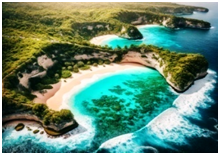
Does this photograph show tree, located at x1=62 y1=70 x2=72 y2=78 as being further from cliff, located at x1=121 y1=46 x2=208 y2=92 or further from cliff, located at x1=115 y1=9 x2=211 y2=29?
cliff, located at x1=115 y1=9 x2=211 y2=29

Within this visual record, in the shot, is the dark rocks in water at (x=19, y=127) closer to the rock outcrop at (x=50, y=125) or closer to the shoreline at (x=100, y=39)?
the rock outcrop at (x=50, y=125)

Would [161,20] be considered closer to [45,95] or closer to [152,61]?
[152,61]

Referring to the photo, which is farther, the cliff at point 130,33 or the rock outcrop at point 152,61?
the cliff at point 130,33

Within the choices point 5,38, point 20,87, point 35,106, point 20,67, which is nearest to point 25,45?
point 5,38

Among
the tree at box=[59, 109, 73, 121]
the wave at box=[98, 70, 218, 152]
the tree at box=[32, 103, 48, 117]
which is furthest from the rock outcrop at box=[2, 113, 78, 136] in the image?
the wave at box=[98, 70, 218, 152]

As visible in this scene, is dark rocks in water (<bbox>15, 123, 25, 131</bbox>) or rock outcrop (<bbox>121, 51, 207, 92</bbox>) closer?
dark rocks in water (<bbox>15, 123, 25, 131</bbox>)

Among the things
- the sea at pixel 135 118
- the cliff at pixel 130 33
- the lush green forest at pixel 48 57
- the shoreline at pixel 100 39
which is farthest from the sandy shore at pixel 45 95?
the cliff at pixel 130 33
